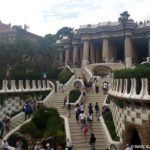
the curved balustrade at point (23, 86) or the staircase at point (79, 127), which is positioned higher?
the curved balustrade at point (23, 86)

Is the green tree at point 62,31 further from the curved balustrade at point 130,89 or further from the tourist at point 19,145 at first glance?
the tourist at point 19,145

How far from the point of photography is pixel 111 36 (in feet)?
204

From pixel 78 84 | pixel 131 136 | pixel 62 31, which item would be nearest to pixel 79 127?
pixel 131 136

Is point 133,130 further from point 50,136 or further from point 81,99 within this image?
point 81,99

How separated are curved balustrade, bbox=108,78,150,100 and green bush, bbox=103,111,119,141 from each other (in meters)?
1.74

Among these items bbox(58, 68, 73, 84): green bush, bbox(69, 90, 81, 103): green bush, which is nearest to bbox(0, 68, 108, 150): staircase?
bbox(69, 90, 81, 103): green bush

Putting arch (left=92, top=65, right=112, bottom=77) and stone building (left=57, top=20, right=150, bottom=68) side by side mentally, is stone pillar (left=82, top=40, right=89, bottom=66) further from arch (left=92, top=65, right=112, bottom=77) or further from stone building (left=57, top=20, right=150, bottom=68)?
arch (left=92, top=65, right=112, bottom=77)

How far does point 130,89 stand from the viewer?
2592 centimetres

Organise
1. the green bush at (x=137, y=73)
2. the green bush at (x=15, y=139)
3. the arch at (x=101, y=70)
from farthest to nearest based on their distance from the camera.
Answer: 1. the arch at (x=101, y=70)
2. the green bush at (x=15, y=139)
3. the green bush at (x=137, y=73)

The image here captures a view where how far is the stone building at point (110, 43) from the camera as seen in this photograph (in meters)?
61.0

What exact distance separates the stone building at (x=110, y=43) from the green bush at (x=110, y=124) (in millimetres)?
26187

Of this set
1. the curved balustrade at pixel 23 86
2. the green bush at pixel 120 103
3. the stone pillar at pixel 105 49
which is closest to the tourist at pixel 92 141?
the green bush at pixel 120 103

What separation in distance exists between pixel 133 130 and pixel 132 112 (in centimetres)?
137

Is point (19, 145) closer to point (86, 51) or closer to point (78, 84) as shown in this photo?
point (78, 84)
